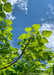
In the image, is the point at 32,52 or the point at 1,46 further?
the point at 1,46

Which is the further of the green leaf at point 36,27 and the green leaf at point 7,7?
the green leaf at point 7,7

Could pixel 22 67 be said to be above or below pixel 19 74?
above

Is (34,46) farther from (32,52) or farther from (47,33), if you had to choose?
(47,33)

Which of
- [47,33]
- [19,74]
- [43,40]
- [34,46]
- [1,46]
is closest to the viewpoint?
[47,33]

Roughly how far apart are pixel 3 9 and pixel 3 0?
0.14m

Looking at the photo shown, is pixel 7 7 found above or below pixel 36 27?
above

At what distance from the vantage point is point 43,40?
5.08 feet

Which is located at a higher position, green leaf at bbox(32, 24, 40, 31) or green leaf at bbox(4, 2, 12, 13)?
green leaf at bbox(4, 2, 12, 13)

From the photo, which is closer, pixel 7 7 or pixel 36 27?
pixel 36 27

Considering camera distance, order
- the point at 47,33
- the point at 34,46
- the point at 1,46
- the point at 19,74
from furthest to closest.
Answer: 1. the point at 19,74
2. the point at 1,46
3. the point at 34,46
4. the point at 47,33

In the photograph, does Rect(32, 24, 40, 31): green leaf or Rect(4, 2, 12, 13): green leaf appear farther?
Rect(4, 2, 12, 13): green leaf

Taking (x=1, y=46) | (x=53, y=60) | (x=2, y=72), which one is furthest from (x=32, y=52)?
(x=2, y=72)

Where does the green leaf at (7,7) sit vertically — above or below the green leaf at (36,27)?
above

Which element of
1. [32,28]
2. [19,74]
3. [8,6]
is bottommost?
[19,74]
